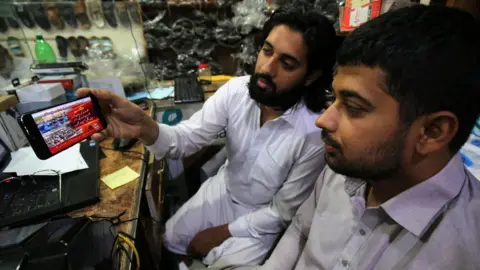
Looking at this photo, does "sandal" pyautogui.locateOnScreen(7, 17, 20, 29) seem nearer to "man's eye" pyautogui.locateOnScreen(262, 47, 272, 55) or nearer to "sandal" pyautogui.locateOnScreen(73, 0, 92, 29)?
"sandal" pyautogui.locateOnScreen(73, 0, 92, 29)

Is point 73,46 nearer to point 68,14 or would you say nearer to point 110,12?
point 68,14

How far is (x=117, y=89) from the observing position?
4.86 feet

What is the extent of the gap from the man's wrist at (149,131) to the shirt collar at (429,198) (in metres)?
0.81

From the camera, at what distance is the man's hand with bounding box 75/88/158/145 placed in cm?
83

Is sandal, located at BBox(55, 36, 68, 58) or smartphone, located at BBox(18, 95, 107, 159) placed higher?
sandal, located at BBox(55, 36, 68, 58)

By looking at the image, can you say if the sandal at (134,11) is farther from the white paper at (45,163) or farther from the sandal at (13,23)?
the white paper at (45,163)

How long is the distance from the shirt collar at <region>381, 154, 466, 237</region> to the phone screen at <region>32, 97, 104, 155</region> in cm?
91

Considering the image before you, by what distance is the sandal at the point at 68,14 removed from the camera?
5.66ft

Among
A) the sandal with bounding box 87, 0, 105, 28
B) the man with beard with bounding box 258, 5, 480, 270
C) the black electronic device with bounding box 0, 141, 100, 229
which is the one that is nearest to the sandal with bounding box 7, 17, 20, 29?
the sandal with bounding box 87, 0, 105, 28

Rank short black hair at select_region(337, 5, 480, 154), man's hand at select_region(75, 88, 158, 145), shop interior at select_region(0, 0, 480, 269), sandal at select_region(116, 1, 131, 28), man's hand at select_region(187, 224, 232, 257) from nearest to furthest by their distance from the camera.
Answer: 1. short black hair at select_region(337, 5, 480, 154)
2. shop interior at select_region(0, 0, 480, 269)
3. man's hand at select_region(75, 88, 158, 145)
4. man's hand at select_region(187, 224, 232, 257)
5. sandal at select_region(116, 1, 131, 28)

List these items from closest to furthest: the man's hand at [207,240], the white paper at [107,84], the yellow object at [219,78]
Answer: the man's hand at [207,240], the white paper at [107,84], the yellow object at [219,78]

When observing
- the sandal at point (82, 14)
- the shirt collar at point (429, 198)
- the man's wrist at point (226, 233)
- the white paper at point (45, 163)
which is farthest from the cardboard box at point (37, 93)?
the shirt collar at point (429, 198)

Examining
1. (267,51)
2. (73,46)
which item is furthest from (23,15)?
(267,51)

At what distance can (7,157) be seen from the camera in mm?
943
